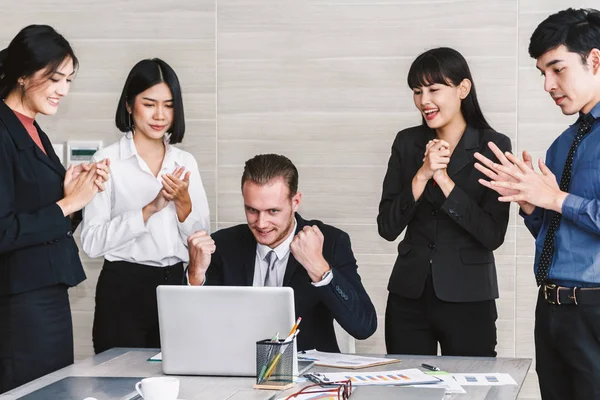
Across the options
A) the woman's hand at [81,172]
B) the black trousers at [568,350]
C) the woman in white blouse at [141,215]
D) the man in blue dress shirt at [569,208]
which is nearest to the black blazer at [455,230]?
the man in blue dress shirt at [569,208]

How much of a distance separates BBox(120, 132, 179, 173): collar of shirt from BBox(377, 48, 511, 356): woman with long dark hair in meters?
0.89

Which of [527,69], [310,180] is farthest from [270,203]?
[527,69]

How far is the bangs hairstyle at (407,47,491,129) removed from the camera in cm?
304

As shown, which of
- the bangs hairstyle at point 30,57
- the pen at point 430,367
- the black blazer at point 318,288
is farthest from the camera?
the bangs hairstyle at point 30,57

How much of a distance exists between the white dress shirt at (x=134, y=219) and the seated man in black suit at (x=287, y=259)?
1.24ft

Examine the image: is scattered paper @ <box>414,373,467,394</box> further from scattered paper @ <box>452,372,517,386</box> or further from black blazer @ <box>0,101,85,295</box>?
black blazer @ <box>0,101,85,295</box>

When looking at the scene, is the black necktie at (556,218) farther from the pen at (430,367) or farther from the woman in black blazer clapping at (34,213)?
the woman in black blazer clapping at (34,213)

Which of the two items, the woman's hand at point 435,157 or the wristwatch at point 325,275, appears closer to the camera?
the wristwatch at point 325,275

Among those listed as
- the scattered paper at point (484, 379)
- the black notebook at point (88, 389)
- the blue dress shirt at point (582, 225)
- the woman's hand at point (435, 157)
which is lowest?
the scattered paper at point (484, 379)

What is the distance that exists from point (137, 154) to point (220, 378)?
134cm

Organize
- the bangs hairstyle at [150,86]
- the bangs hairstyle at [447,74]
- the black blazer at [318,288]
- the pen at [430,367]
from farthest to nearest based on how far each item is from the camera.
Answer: the bangs hairstyle at [150,86] → the bangs hairstyle at [447,74] → the black blazer at [318,288] → the pen at [430,367]

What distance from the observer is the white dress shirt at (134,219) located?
3186 millimetres

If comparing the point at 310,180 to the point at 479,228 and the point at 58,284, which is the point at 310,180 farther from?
the point at 58,284

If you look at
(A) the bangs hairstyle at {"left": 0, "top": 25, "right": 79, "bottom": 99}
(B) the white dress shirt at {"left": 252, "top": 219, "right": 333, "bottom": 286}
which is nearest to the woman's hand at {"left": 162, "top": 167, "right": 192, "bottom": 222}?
(B) the white dress shirt at {"left": 252, "top": 219, "right": 333, "bottom": 286}
